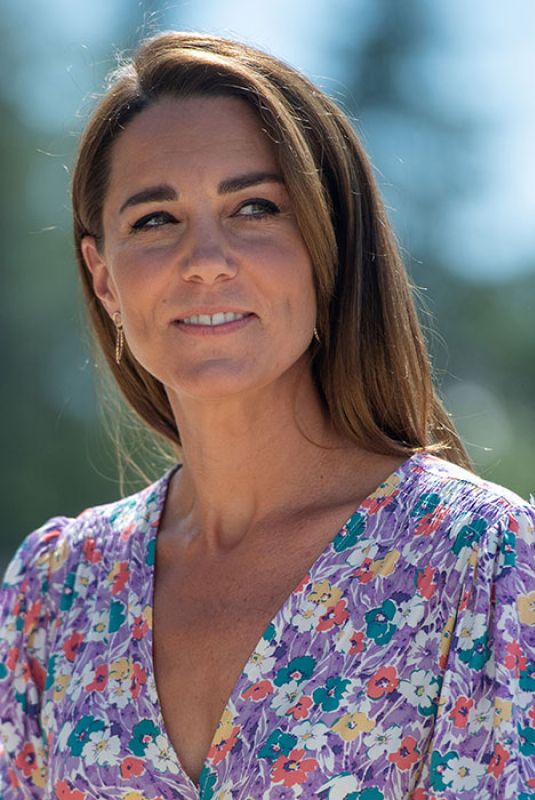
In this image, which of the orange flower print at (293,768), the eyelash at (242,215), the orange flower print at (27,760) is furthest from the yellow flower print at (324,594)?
the orange flower print at (27,760)

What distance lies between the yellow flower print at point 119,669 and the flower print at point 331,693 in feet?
1.34

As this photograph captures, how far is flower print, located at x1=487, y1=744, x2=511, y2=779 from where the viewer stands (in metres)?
1.97

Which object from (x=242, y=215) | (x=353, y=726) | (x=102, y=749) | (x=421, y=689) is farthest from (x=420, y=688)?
(x=242, y=215)

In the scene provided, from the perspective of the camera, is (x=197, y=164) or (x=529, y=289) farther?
(x=529, y=289)

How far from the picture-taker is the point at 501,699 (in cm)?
199

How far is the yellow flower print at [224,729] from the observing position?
218cm

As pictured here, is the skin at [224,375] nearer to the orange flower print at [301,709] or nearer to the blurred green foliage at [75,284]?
the orange flower print at [301,709]

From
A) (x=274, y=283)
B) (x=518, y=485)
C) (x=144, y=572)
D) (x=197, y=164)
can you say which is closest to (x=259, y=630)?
(x=144, y=572)

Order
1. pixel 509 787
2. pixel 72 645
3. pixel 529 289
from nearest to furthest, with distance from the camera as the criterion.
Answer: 1. pixel 509 787
2. pixel 72 645
3. pixel 529 289

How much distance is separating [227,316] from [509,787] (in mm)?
829

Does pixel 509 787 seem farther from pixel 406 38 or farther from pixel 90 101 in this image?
pixel 406 38

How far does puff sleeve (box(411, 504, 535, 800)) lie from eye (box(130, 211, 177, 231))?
73cm

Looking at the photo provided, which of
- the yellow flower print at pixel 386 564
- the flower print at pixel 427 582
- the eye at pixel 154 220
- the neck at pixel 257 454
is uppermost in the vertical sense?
the eye at pixel 154 220

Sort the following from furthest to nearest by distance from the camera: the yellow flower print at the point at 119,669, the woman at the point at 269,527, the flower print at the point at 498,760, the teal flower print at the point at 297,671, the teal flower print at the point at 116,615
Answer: the teal flower print at the point at 116,615, the yellow flower print at the point at 119,669, the teal flower print at the point at 297,671, the woman at the point at 269,527, the flower print at the point at 498,760
